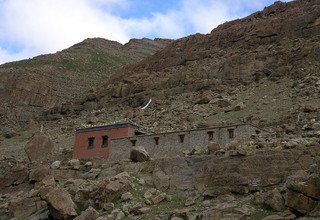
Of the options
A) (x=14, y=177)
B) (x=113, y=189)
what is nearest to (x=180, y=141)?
(x=113, y=189)

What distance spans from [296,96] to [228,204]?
84.5 feet

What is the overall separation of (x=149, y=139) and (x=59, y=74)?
70.9 meters

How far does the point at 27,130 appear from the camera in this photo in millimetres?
60781

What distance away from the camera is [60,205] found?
2150 cm

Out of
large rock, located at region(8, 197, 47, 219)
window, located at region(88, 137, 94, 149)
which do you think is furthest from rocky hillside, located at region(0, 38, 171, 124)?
large rock, located at region(8, 197, 47, 219)

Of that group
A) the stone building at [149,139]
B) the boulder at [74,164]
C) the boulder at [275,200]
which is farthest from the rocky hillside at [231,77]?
the boulder at [275,200]

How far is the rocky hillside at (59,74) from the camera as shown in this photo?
79.9m

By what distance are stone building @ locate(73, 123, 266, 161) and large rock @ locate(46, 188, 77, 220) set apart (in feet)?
27.3

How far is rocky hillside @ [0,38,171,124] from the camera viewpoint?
79875mm

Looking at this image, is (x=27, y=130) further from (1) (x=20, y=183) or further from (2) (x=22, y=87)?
(1) (x=20, y=183)

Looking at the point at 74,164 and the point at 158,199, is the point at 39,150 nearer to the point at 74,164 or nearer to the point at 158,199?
the point at 74,164

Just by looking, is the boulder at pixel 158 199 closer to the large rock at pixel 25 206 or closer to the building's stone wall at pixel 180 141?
the large rock at pixel 25 206

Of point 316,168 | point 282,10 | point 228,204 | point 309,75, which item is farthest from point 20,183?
point 282,10

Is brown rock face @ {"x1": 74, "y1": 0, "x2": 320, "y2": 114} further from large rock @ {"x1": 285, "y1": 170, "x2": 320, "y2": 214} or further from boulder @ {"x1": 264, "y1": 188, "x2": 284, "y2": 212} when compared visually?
large rock @ {"x1": 285, "y1": 170, "x2": 320, "y2": 214}
